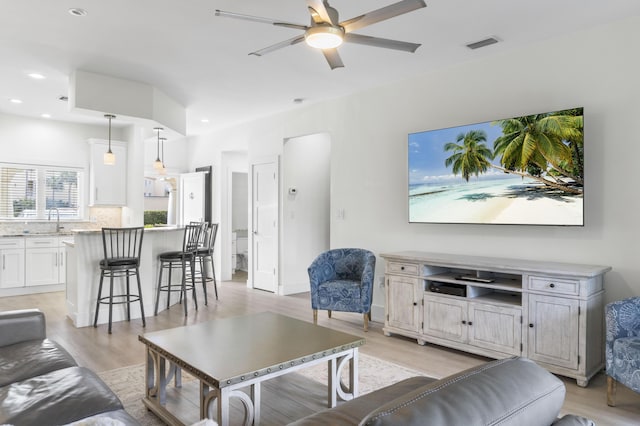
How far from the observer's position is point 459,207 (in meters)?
4.34

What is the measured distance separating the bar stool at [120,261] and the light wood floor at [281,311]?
0.29 m

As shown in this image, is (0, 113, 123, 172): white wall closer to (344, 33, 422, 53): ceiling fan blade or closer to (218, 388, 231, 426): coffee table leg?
(344, 33, 422, 53): ceiling fan blade

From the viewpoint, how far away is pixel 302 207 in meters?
6.91

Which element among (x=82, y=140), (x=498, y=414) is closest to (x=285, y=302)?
(x=82, y=140)

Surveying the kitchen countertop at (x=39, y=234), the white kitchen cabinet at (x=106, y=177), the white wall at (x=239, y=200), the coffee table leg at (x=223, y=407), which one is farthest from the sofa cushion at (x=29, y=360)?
the white wall at (x=239, y=200)

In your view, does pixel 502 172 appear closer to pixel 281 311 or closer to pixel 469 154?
pixel 469 154

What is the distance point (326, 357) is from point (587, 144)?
285cm

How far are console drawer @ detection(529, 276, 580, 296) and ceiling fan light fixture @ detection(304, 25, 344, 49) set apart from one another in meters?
2.38

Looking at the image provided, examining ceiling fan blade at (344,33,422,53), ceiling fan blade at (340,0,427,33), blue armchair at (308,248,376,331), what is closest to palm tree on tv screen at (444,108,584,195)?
ceiling fan blade at (344,33,422,53)

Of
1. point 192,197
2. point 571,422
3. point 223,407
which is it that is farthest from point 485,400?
point 192,197

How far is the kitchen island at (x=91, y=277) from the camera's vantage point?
487 cm

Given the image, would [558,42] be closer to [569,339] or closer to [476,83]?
[476,83]

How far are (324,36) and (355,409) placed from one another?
204 cm

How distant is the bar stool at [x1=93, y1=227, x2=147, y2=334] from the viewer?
189 inches
